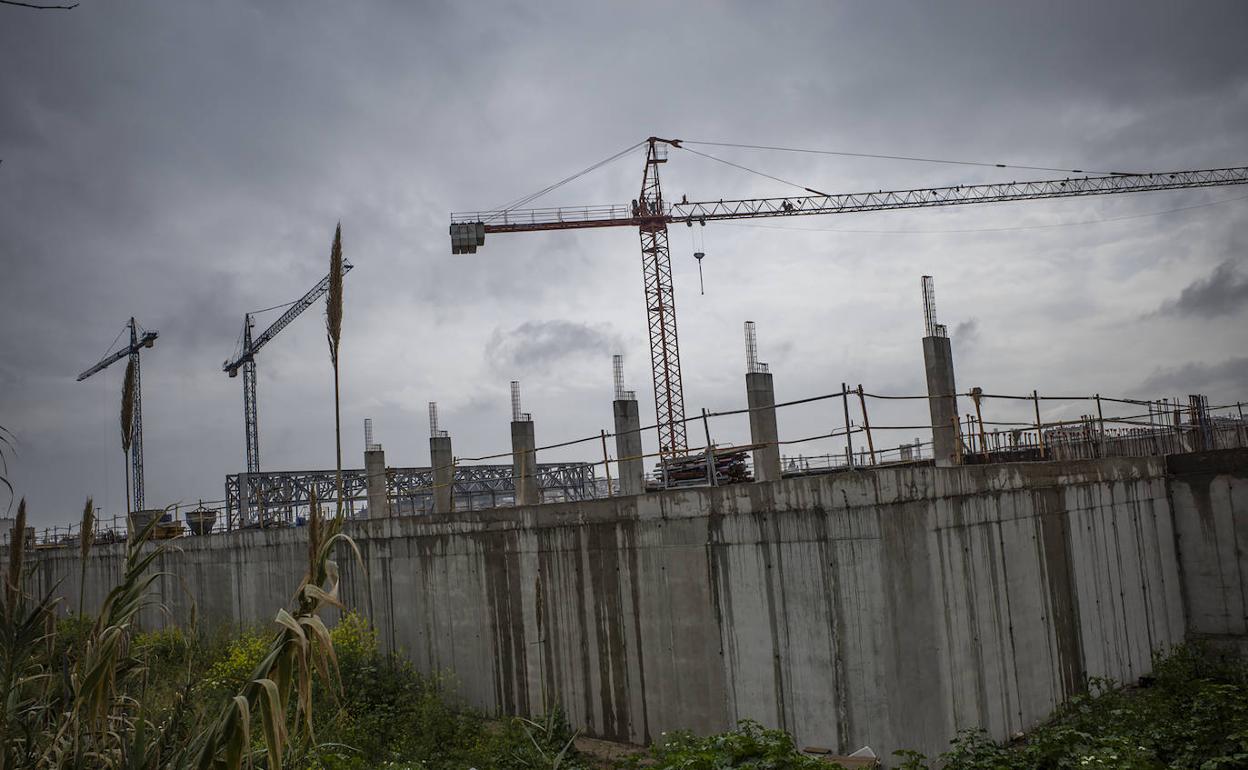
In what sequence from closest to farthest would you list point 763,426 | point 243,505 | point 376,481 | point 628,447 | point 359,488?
point 763,426, point 628,447, point 376,481, point 243,505, point 359,488

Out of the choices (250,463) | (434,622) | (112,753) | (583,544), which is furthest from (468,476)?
(112,753)

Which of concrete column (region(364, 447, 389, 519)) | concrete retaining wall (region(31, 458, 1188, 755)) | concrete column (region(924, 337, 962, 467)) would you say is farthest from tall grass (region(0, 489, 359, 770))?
concrete column (region(364, 447, 389, 519))

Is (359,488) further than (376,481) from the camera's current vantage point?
Yes

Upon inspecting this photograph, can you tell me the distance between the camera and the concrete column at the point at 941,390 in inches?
722

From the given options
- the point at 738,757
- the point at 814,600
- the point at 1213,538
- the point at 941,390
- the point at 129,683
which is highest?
the point at 941,390

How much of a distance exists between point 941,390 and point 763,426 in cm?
420

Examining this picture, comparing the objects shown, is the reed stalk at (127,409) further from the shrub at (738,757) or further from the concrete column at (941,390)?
the concrete column at (941,390)

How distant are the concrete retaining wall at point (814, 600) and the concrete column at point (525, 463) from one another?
282cm

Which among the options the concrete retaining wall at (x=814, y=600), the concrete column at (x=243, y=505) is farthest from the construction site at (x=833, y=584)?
the concrete column at (x=243, y=505)

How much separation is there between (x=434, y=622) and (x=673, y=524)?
677cm

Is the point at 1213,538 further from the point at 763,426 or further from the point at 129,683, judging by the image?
the point at 129,683

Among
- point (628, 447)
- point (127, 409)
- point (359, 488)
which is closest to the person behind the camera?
point (127, 409)

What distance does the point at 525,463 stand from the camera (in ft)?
70.5

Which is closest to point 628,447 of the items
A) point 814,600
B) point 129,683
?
point 814,600
